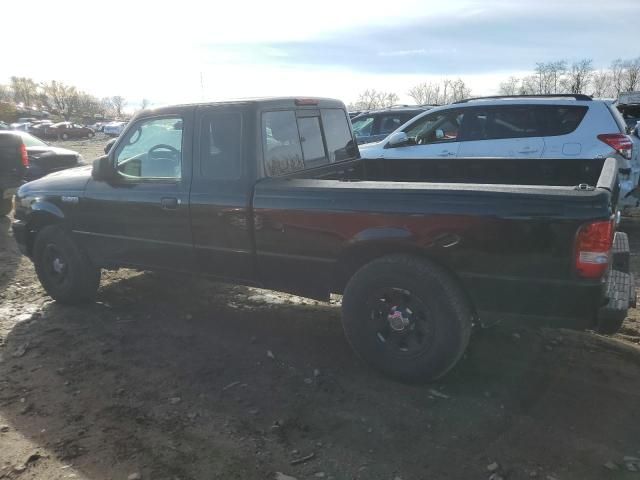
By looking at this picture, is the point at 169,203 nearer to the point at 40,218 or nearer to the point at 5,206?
the point at 40,218

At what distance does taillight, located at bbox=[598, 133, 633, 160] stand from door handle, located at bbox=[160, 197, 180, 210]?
18.0ft

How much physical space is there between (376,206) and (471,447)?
1511mm

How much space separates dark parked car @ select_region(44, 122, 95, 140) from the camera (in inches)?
1863

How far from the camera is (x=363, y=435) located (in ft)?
9.75

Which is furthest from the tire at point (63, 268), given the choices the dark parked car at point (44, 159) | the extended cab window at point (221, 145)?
the dark parked car at point (44, 159)

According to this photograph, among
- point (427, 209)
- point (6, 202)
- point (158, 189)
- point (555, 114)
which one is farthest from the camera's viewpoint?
point (6, 202)

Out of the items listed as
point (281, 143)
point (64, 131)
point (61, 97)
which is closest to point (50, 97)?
point (61, 97)

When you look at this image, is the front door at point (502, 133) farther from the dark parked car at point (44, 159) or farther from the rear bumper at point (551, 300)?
the dark parked car at point (44, 159)

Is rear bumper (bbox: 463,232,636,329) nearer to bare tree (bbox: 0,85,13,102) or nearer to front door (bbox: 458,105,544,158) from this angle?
front door (bbox: 458,105,544,158)

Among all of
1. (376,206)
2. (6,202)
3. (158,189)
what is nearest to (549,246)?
(376,206)

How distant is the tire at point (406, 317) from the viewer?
126 inches

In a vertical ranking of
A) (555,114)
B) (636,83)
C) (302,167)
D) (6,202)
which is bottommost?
(6,202)

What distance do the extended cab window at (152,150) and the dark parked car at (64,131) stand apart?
48871 mm

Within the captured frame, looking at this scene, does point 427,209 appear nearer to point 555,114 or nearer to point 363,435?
point 363,435
